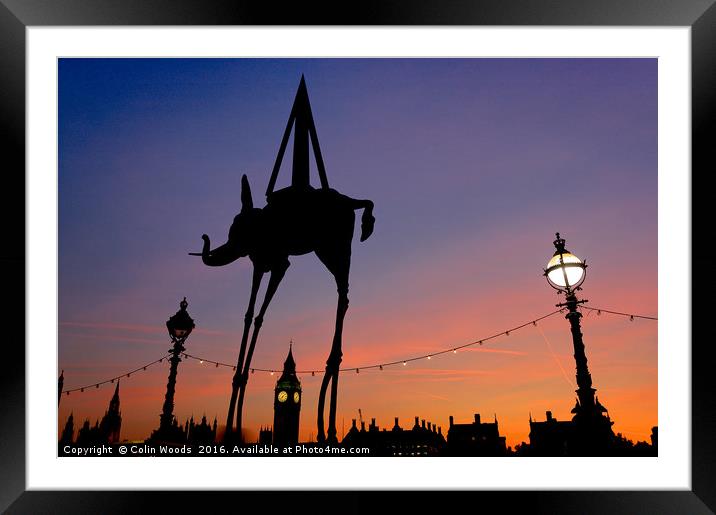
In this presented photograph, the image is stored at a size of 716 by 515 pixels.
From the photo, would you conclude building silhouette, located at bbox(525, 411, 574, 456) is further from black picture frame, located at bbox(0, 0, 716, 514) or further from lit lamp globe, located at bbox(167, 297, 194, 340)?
lit lamp globe, located at bbox(167, 297, 194, 340)

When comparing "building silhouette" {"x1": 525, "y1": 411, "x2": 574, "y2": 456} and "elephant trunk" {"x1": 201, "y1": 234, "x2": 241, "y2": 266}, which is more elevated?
"elephant trunk" {"x1": 201, "y1": 234, "x2": 241, "y2": 266}

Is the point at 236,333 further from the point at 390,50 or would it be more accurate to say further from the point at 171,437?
the point at 390,50

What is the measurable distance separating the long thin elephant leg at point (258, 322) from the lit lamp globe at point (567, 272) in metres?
2.78

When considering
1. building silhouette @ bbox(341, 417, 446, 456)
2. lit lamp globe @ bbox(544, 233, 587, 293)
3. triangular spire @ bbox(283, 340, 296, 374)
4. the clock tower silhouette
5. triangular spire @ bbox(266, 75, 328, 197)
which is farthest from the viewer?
triangular spire @ bbox(283, 340, 296, 374)

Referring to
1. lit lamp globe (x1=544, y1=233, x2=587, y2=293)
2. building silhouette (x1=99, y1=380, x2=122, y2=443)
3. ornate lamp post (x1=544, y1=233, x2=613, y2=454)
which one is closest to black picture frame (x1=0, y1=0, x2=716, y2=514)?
ornate lamp post (x1=544, y1=233, x2=613, y2=454)

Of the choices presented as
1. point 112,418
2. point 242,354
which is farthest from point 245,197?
point 112,418

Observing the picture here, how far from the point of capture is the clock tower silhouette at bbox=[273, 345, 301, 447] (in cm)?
657

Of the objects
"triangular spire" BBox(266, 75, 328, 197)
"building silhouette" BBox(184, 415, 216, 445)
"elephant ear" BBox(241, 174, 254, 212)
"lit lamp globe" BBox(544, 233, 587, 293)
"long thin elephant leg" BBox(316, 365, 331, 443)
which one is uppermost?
"triangular spire" BBox(266, 75, 328, 197)

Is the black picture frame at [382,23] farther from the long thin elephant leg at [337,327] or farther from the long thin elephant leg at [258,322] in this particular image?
the long thin elephant leg at [258,322]

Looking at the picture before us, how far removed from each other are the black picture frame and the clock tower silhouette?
5.91 ft

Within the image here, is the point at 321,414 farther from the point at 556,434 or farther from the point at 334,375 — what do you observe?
the point at 556,434

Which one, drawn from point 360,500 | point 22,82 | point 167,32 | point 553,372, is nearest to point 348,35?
point 167,32

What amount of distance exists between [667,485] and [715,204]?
72.2 inches

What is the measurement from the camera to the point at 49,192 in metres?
4.44
